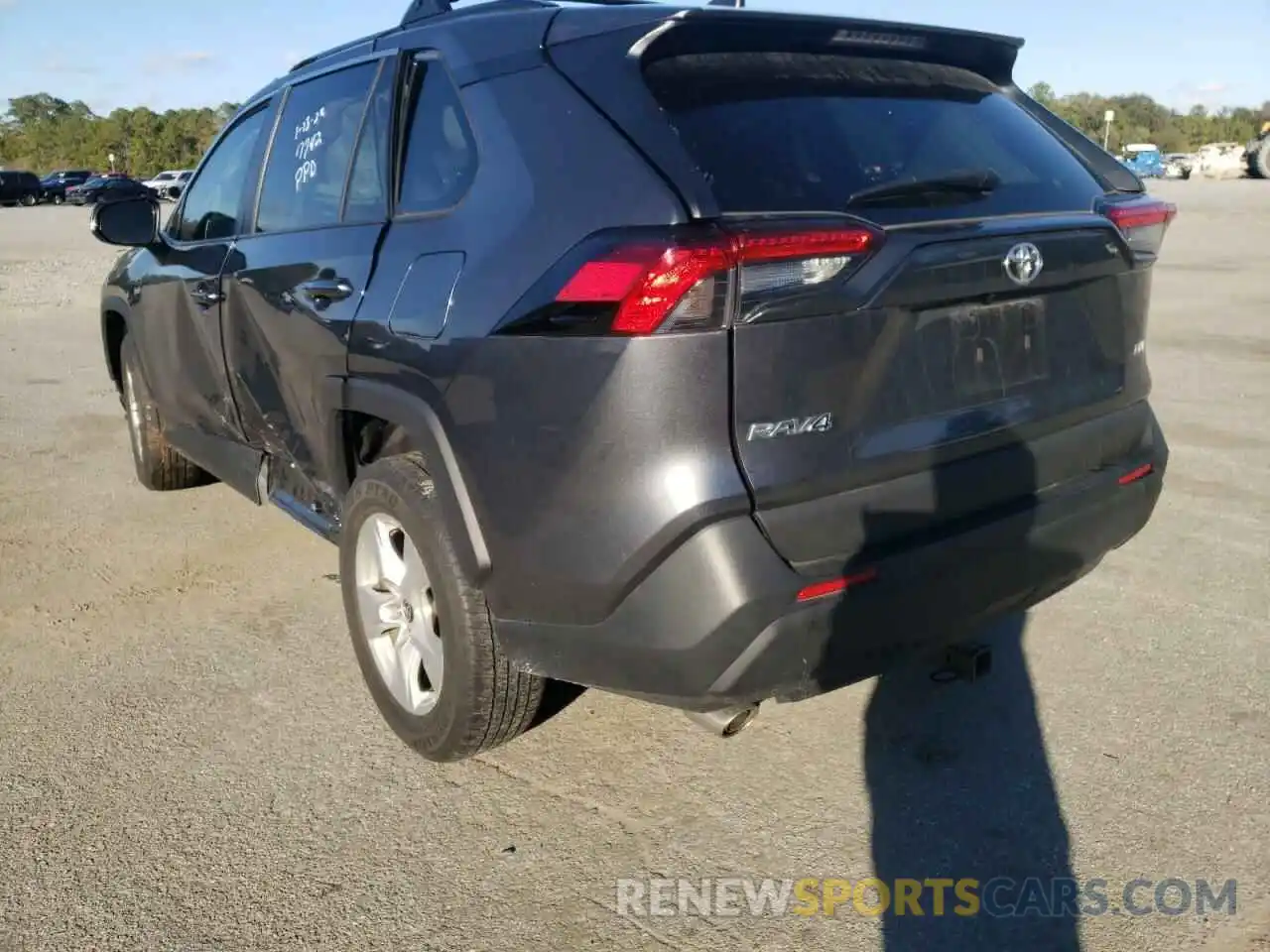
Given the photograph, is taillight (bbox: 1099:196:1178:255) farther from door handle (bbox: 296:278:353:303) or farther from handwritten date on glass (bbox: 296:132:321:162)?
handwritten date on glass (bbox: 296:132:321:162)

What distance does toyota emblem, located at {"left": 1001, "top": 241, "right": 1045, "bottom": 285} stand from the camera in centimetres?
268

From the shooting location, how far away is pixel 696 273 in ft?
7.48

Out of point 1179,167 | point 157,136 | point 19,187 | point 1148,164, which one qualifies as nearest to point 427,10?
point 1179,167

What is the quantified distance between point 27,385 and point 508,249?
757cm

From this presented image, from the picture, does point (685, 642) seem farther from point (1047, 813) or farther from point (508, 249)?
point (1047, 813)

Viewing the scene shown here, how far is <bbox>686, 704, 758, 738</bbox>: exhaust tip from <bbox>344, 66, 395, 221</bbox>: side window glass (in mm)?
1673

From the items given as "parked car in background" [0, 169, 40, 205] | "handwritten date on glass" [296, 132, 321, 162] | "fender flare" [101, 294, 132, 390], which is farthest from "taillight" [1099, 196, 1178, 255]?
"parked car in background" [0, 169, 40, 205]

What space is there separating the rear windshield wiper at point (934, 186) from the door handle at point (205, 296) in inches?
103

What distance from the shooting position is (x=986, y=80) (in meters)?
3.26

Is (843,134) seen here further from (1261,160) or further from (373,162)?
(1261,160)

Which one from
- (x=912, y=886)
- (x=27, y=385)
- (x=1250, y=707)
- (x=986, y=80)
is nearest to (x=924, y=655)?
(x=912, y=886)

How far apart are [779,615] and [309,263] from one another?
200 centimetres

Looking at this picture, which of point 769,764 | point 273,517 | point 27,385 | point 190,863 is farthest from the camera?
point 27,385

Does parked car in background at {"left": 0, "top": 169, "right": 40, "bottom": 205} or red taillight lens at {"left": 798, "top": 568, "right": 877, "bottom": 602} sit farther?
parked car in background at {"left": 0, "top": 169, "right": 40, "bottom": 205}
